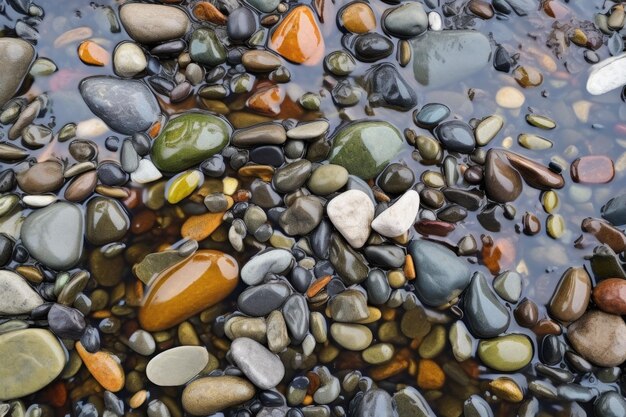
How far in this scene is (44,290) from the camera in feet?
6.57

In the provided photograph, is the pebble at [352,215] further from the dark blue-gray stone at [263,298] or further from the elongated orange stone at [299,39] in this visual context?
the elongated orange stone at [299,39]

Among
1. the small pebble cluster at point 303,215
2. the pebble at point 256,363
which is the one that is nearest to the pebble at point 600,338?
the small pebble cluster at point 303,215

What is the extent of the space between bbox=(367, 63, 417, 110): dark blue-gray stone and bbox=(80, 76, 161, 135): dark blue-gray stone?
Result: 0.85 m

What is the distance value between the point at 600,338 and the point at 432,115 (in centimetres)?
101

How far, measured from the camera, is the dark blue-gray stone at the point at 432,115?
2096 mm

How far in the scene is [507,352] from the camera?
77.4 inches

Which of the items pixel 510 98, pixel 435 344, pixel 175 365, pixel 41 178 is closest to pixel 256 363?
pixel 175 365

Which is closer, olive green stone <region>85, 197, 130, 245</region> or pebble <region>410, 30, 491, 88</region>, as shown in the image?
olive green stone <region>85, 197, 130, 245</region>

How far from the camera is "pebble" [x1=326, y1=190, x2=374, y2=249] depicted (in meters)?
1.98

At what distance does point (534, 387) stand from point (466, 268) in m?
0.49

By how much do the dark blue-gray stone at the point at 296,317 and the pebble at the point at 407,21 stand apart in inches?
43.4

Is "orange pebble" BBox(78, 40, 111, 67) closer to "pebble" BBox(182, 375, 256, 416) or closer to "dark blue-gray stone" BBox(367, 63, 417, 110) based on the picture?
"dark blue-gray stone" BBox(367, 63, 417, 110)

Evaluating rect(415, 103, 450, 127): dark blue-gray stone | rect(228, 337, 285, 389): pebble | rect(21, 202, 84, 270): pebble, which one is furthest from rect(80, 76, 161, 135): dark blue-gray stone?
rect(415, 103, 450, 127): dark blue-gray stone

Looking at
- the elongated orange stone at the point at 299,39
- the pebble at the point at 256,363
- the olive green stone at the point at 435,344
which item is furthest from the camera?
the elongated orange stone at the point at 299,39
